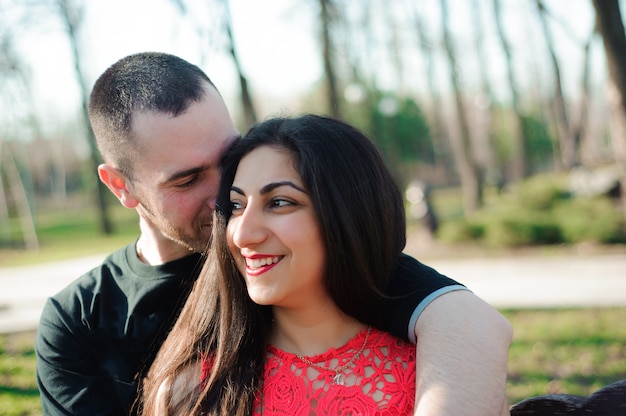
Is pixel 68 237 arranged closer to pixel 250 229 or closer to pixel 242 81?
pixel 242 81

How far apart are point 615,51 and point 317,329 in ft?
25.1

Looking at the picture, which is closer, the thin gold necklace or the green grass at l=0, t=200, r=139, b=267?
the thin gold necklace

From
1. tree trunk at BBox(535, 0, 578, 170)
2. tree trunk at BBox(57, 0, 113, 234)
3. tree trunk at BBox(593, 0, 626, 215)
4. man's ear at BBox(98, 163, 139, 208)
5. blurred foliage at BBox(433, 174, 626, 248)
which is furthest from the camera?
tree trunk at BBox(57, 0, 113, 234)

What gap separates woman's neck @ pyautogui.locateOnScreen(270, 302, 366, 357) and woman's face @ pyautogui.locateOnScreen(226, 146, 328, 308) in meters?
0.18

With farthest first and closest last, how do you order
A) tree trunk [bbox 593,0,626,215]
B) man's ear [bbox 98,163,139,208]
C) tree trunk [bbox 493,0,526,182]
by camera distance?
tree trunk [bbox 493,0,526,182], tree trunk [bbox 593,0,626,215], man's ear [bbox 98,163,139,208]

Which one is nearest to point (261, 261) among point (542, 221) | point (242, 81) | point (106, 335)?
point (106, 335)

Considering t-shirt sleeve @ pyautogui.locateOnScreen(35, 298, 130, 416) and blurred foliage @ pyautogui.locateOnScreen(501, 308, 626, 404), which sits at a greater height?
t-shirt sleeve @ pyautogui.locateOnScreen(35, 298, 130, 416)

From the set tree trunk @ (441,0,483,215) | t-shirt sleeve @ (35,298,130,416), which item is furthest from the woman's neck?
tree trunk @ (441,0,483,215)

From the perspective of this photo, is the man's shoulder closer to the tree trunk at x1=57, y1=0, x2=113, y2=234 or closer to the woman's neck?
the woman's neck

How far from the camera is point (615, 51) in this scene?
26.7 feet

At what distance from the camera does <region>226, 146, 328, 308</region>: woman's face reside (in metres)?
2.00

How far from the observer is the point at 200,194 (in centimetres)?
258

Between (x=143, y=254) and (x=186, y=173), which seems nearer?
(x=186, y=173)

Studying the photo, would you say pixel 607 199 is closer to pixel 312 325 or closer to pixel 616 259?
pixel 616 259
